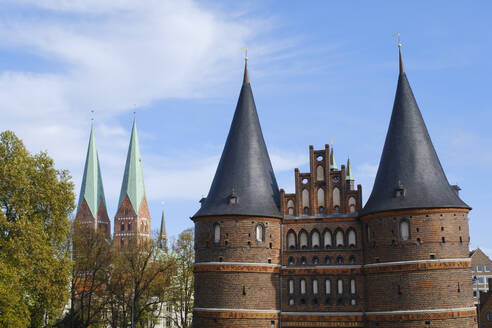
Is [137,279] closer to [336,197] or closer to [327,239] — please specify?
[327,239]

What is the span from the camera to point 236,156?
37.5 meters

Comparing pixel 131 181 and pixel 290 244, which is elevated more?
pixel 131 181

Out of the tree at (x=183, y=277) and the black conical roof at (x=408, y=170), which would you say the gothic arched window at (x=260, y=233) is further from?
the tree at (x=183, y=277)

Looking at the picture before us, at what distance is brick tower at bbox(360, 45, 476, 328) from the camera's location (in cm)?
3228

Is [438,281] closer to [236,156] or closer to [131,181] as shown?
[236,156]

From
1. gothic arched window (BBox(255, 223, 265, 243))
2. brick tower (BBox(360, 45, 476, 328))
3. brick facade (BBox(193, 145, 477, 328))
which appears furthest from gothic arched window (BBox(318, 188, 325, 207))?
gothic arched window (BBox(255, 223, 265, 243))

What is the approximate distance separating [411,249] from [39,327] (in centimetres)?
2198

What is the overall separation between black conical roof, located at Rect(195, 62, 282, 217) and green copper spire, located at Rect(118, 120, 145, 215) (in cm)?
8001

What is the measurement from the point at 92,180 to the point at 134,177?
26.8 feet

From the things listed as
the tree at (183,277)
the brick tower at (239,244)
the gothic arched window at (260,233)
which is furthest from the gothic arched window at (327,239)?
the tree at (183,277)

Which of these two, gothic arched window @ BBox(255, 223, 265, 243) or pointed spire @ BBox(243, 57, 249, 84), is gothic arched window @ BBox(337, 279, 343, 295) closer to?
gothic arched window @ BBox(255, 223, 265, 243)

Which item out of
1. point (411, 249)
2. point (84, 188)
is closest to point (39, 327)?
point (411, 249)

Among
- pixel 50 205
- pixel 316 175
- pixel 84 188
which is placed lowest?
pixel 50 205

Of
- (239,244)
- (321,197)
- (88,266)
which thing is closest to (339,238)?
(321,197)
